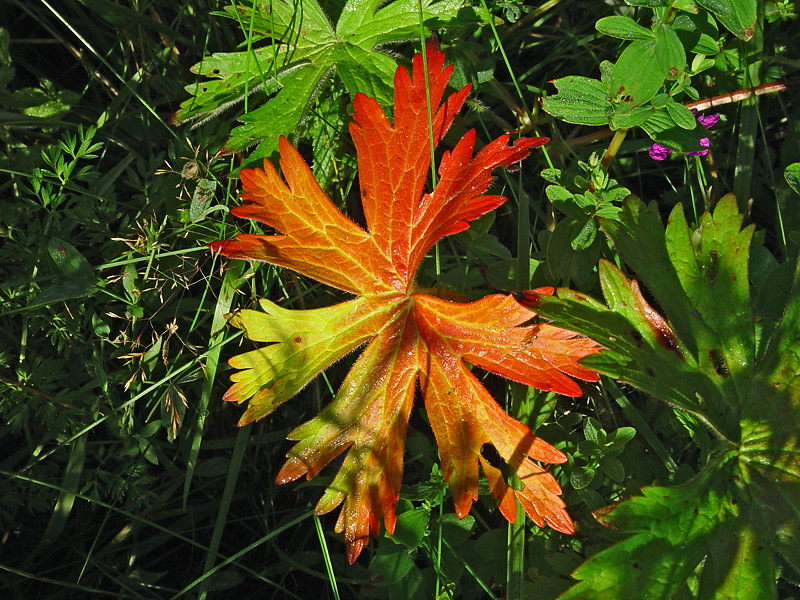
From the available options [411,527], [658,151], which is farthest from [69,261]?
[658,151]

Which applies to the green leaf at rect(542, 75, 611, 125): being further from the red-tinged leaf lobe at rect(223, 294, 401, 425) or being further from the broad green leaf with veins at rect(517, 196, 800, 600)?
the red-tinged leaf lobe at rect(223, 294, 401, 425)

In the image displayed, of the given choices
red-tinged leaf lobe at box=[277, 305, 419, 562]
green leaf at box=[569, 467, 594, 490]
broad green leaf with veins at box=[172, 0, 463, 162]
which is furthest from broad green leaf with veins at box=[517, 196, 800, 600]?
broad green leaf with veins at box=[172, 0, 463, 162]

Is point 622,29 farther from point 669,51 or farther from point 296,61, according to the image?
point 296,61

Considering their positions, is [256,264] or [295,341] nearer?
[295,341]

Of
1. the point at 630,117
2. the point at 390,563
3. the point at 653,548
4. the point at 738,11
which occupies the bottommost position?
the point at 390,563

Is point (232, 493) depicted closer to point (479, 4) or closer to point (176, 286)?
point (176, 286)

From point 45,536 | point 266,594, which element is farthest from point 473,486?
point 45,536

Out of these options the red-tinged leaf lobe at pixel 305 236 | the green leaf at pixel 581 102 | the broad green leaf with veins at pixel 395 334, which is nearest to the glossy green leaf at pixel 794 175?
the green leaf at pixel 581 102

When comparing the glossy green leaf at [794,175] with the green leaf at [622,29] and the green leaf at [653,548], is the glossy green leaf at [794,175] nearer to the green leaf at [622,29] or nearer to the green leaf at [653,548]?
the green leaf at [622,29]
